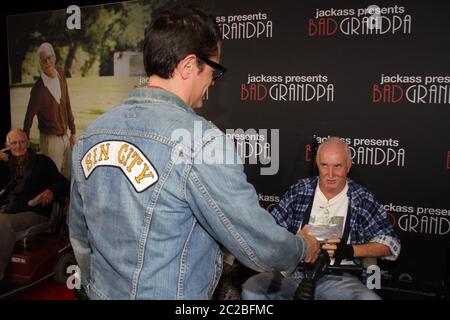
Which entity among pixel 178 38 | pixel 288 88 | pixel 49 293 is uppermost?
pixel 288 88

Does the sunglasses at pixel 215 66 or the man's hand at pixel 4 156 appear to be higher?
the sunglasses at pixel 215 66

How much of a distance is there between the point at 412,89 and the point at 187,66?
2.84 metres

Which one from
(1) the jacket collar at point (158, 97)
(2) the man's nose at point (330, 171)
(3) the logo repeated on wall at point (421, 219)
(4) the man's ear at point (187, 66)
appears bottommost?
(3) the logo repeated on wall at point (421, 219)

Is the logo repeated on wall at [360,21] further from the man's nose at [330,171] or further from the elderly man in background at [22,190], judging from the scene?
the elderly man in background at [22,190]

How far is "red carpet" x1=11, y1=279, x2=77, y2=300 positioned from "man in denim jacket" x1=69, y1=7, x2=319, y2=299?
112 inches

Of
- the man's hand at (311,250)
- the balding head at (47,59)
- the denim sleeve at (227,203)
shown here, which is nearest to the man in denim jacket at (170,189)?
the denim sleeve at (227,203)

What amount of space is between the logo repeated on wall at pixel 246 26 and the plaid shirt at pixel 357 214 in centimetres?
179

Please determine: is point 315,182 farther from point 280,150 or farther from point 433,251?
point 433,251

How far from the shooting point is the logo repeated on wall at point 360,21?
3.40 metres

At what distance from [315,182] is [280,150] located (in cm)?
114

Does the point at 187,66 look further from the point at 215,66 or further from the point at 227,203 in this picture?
the point at 227,203

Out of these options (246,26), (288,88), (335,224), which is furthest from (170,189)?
(246,26)

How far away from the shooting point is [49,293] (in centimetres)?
375
